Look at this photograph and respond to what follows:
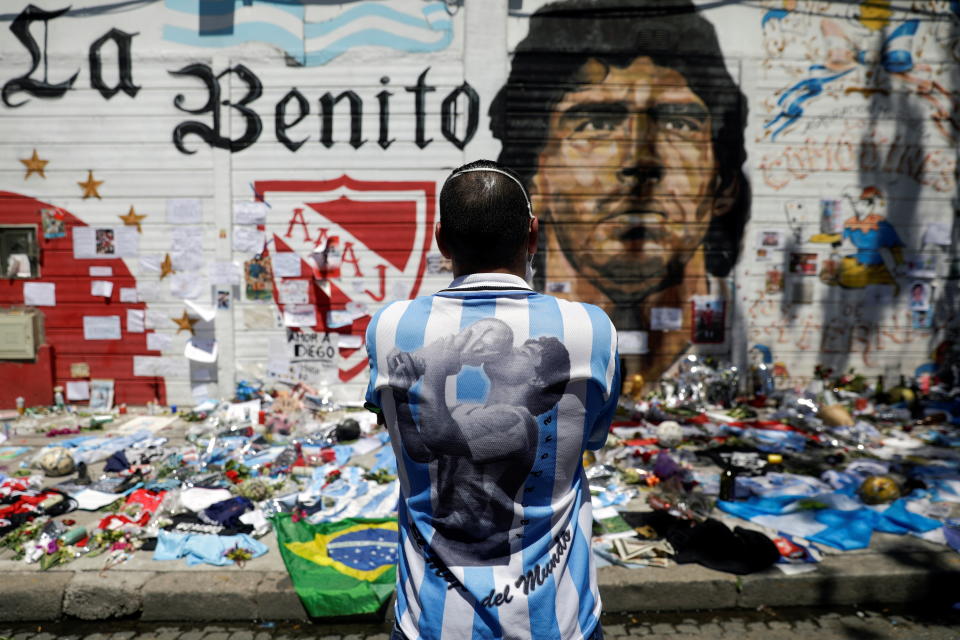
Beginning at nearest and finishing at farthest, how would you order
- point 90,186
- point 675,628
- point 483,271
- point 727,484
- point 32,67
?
point 483,271
point 675,628
point 727,484
point 32,67
point 90,186

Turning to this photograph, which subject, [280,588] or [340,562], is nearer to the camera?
[280,588]

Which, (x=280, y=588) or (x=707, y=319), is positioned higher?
(x=707, y=319)

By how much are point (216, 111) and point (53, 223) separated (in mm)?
2446

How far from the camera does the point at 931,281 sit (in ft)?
26.1

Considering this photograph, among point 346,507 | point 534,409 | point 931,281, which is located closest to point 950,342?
Answer: point 931,281

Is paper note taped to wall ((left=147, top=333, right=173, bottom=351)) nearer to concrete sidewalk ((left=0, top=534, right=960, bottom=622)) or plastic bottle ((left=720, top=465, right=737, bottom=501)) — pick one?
concrete sidewalk ((left=0, top=534, right=960, bottom=622))

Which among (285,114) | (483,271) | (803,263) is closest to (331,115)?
(285,114)

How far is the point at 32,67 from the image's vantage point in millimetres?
7113

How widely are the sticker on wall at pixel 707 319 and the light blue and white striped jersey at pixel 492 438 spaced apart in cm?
677

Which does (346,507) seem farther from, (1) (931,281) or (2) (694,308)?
(1) (931,281)

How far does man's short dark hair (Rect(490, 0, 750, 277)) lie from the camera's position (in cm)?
733

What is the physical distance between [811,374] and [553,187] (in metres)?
4.34

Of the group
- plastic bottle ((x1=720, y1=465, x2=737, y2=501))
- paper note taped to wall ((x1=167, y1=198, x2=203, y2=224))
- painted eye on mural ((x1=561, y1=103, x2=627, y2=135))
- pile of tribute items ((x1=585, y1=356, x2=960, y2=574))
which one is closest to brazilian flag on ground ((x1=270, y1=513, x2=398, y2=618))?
pile of tribute items ((x1=585, y1=356, x2=960, y2=574))

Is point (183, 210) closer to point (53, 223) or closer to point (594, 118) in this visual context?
point (53, 223)
